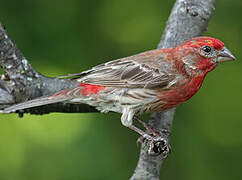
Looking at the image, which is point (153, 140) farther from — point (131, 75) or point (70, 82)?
point (70, 82)

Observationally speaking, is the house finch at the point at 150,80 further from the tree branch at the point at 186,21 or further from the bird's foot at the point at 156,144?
the tree branch at the point at 186,21

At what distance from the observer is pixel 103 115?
219 inches

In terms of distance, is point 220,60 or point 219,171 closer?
point 220,60

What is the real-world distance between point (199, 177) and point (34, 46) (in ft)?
8.78

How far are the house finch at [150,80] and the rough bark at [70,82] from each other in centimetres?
17

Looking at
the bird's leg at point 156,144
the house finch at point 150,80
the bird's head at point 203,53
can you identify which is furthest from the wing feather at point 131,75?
the bird's leg at point 156,144

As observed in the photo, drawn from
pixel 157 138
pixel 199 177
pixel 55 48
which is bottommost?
pixel 199 177

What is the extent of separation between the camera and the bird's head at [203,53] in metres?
4.78

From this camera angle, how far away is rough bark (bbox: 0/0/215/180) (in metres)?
4.20

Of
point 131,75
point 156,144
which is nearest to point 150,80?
point 131,75

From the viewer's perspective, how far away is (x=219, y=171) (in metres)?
5.68

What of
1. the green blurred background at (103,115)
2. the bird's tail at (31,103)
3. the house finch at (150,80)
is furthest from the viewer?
the green blurred background at (103,115)

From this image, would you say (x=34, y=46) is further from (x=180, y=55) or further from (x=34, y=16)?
(x=180, y=55)

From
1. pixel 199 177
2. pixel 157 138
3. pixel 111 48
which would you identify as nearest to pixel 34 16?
pixel 111 48
